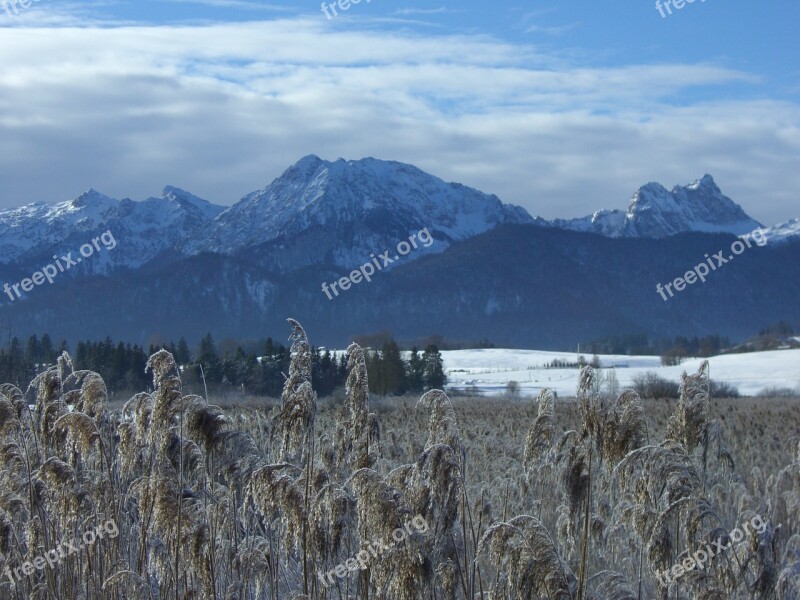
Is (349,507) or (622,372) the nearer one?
(349,507)

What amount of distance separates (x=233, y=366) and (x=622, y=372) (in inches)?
2244

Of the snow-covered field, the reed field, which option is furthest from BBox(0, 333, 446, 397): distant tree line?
the reed field

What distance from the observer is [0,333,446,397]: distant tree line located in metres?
23.0

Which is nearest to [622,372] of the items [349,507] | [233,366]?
[233,366]

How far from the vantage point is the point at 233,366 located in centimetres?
4222

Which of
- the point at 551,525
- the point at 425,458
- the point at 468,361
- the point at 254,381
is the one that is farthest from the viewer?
the point at 468,361

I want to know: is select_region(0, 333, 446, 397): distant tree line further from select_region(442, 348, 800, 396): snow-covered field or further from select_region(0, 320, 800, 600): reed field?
select_region(0, 320, 800, 600): reed field

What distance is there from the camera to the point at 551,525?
957 cm

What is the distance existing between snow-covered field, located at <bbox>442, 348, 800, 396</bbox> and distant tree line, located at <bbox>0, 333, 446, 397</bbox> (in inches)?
367

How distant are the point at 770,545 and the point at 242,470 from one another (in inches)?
115

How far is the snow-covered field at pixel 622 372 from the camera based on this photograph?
249 feet

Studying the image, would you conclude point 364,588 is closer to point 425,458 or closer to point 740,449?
point 425,458

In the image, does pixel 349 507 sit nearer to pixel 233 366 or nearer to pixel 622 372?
pixel 233 366

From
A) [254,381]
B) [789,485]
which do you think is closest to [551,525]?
[789,485]
